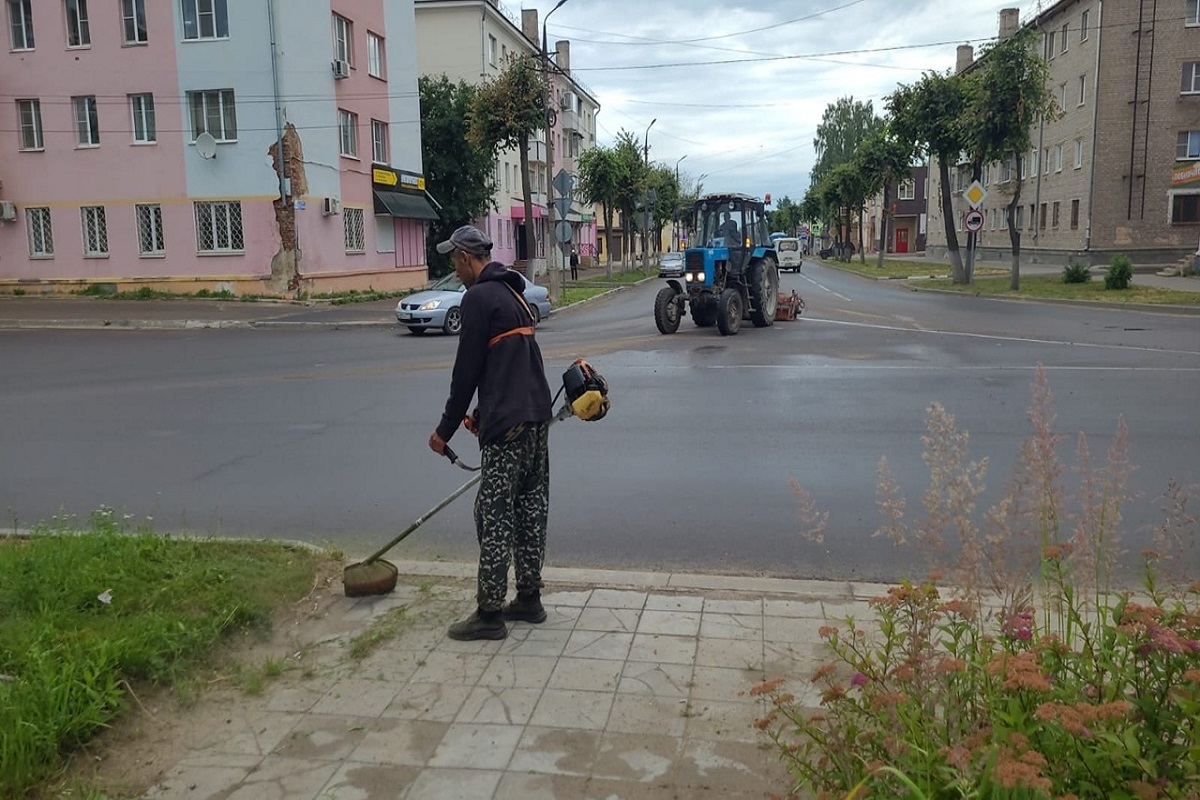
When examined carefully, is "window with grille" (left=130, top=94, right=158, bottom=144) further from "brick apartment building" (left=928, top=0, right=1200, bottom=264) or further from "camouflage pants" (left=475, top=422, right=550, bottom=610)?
"camouflage pants" (left=475, top=422, right=550, bottom=610)

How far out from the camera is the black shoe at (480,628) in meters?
4.59

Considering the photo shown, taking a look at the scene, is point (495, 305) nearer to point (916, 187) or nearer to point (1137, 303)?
point (1137, 303)

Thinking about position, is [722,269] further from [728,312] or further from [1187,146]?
[1187,146]

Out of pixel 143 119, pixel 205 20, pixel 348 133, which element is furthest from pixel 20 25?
pixel 348 133

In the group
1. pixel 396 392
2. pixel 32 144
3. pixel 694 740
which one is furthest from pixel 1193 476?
pixel 32 144

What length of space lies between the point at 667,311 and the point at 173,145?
58.7 feet

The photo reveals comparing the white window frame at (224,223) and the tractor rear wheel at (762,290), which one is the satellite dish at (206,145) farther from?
the tractor rear wheel at (762,290)

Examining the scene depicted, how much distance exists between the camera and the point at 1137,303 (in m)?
23.9

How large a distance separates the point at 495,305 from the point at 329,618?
6.00 ft

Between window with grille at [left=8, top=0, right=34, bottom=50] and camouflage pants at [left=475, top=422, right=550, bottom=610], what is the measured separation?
31672 millimetres

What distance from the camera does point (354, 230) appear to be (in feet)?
105

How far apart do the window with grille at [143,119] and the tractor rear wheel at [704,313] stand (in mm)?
18537

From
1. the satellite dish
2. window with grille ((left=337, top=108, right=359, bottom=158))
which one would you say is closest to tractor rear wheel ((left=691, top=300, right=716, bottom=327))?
window with grille ((left=337, top=108, right=359, bottom=158))

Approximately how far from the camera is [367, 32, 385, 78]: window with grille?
33.1 meters
